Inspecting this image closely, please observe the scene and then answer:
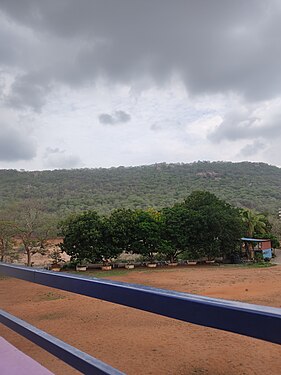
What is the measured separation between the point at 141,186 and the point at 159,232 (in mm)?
32778

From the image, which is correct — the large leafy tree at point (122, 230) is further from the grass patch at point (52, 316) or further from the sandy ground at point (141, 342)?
the grass patch at point (52, 316)

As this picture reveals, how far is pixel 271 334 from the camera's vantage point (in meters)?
0.78

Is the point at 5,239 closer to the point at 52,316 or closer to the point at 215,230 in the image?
the point at 52,316

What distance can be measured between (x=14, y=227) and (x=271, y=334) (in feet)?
62.1

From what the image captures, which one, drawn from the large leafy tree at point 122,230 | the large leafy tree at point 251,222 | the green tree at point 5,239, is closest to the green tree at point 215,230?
the large leafy tree at point 251,222

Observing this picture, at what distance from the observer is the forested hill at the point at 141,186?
142ft

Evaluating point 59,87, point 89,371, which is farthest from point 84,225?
point 89,371

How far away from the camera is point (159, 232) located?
23328mm

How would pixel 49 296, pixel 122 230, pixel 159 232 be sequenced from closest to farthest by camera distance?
pixel 49 296, pixel 122 230, pixel 159 232

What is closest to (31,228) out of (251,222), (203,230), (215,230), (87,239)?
(87,239)

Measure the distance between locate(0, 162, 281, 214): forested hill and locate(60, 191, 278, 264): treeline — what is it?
535 inches

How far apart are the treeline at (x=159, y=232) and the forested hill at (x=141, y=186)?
1359cm

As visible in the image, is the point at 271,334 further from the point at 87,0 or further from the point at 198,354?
the point at 87,0

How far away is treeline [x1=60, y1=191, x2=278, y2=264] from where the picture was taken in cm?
2156
